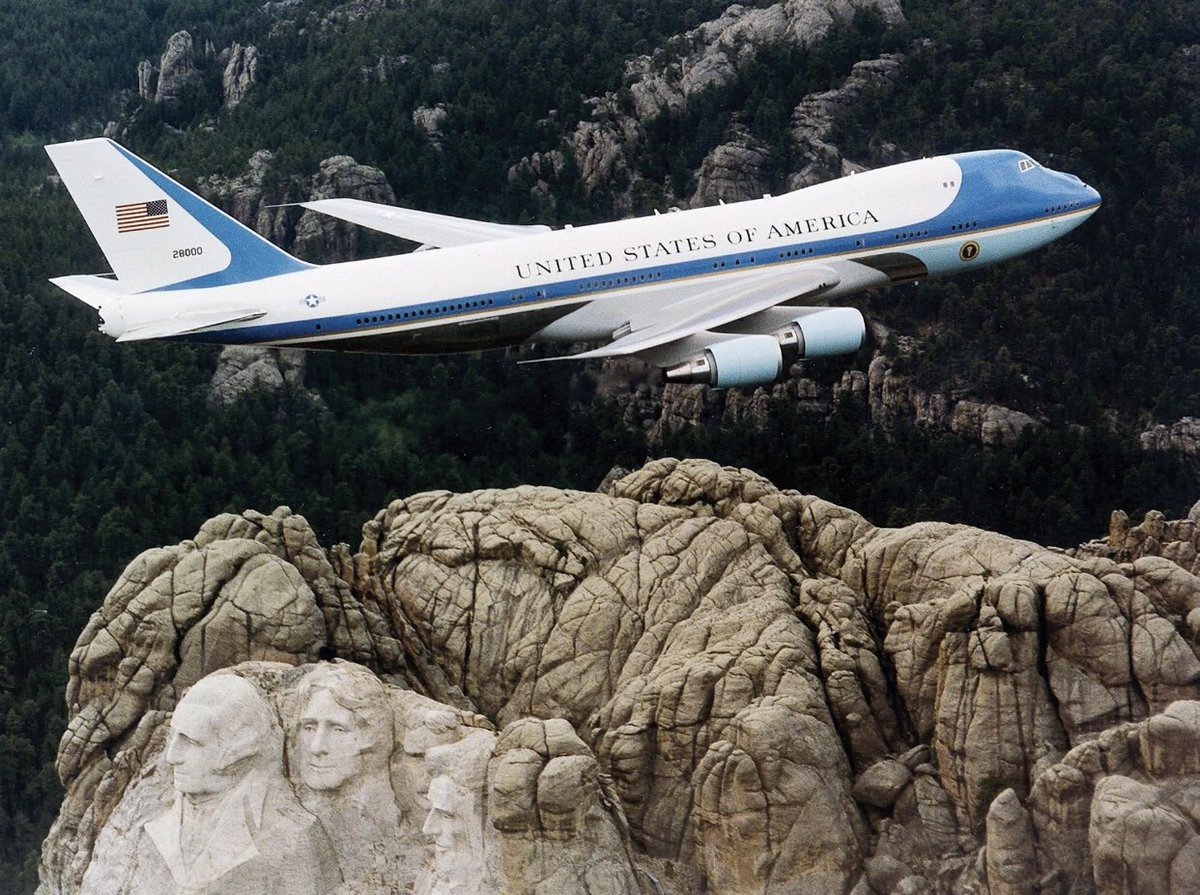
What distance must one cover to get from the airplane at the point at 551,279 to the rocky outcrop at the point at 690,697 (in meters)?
7.77

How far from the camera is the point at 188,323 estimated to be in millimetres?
46000

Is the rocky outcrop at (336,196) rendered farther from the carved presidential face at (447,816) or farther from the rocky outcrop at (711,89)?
the carved presidential face at (447,816)

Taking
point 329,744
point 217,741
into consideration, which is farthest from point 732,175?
point 217,741

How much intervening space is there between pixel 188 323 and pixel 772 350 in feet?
43.8

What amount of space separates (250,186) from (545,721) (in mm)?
55887

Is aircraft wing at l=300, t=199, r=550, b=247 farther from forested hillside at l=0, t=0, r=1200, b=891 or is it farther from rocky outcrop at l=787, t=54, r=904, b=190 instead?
rocky outcrop at l=787, t=54, r=904, b=190

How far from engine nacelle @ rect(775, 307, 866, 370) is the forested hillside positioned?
1202 centimetres

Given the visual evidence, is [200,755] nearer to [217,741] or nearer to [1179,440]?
[217,741]

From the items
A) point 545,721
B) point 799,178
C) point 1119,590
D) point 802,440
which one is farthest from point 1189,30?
point 545,721

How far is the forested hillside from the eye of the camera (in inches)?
2389

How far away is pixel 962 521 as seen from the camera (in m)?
60.6

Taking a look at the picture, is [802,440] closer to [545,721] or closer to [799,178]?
[799,178]

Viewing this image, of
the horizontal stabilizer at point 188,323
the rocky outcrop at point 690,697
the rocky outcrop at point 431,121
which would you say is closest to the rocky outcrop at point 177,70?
the rocky outcrop at point 431,121

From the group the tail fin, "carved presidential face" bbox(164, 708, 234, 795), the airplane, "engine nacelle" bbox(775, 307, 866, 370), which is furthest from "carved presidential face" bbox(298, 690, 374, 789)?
"engine nacelle" bbox(775, 307, 866, 370)
